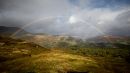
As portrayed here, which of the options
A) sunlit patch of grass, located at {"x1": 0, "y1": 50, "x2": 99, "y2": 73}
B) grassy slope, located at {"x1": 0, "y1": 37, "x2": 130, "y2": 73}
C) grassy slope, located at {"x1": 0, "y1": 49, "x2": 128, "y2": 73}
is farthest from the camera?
grassy slope, located at {"x1": 0, "y1": 37, "x2": 130, "y2": 73}

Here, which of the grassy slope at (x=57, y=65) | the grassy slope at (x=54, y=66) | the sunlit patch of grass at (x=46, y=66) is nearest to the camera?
the sunlit patch of grass at (x=46, y=66)

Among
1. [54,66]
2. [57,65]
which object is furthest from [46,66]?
[57,65]

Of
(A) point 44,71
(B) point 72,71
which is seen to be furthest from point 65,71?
(A) point 44,71

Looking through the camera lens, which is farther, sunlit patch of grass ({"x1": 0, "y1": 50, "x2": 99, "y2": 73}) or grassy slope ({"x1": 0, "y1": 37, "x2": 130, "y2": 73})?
grassy slope ({"x1": 0, "y1": 37, "x2": 130, "y2": 73})

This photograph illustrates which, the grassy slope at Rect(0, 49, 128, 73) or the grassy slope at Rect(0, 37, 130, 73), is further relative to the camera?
the grassy slope at Rect(0, 37, 130, 73)

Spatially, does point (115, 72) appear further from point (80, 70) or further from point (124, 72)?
point (80, 70)

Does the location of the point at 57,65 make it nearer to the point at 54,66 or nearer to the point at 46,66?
the point at 54,66

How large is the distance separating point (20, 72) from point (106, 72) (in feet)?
101

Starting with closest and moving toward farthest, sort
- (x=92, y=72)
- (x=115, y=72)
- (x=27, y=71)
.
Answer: (x=27, y=71) < (x=92, y=72) < (x=115, y=72)

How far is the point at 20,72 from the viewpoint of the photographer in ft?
181

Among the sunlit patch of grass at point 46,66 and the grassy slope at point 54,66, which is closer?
the sunlit patch of grass at point 46,66

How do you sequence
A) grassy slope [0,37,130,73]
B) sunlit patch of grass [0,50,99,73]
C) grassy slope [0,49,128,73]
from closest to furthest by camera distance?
sunlit patch of grass [0,50,99,73], grassy slope [0,49,128,73], grassy slope [0,37,130,73]

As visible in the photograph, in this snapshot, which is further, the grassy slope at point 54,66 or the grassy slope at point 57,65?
the grassy slope at point 57,65

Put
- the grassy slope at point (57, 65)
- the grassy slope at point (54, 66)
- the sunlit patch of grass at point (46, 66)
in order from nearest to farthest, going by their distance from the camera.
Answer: the sunlit patch of grass at point (46, 66)
the grassy slope at point (54, 66)
the grassy slope at point (57, 65)
